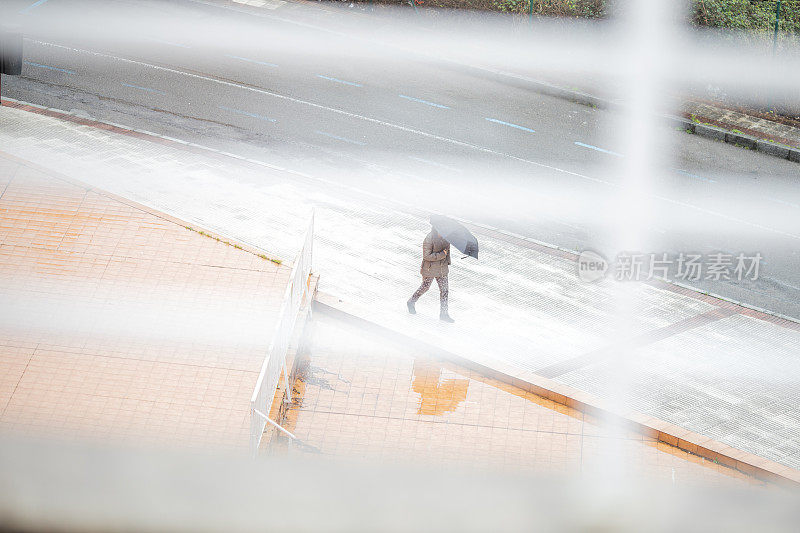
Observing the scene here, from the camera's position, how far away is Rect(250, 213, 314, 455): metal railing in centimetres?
748

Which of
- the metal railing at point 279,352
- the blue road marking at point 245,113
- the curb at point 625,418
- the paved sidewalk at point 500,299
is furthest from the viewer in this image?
the blue road marking at point 245,113

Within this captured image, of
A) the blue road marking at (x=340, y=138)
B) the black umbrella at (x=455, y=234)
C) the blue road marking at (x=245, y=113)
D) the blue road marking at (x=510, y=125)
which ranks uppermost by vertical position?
the black umbrella at (x=455, y=234)

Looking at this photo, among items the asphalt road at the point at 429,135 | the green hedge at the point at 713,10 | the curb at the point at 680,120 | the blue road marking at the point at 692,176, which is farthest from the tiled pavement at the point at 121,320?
the green hedge at the point at 713,10

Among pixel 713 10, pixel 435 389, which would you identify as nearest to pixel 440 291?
pixel 435 389

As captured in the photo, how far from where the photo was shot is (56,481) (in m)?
0.45

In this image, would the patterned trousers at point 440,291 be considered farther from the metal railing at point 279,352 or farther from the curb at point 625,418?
the metal railing at point 279,352

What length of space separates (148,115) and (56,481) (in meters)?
19.0

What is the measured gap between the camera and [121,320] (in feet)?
33.0

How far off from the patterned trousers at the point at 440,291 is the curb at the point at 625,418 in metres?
1.26

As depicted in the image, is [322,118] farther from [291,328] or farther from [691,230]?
[291,328]

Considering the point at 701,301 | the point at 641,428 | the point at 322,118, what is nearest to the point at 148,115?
the point at 322,118

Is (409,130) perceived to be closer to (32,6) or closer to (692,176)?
(692,176)

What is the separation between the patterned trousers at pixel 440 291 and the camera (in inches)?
451

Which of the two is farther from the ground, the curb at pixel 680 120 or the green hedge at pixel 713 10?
the green hedge at pixel 713 10
